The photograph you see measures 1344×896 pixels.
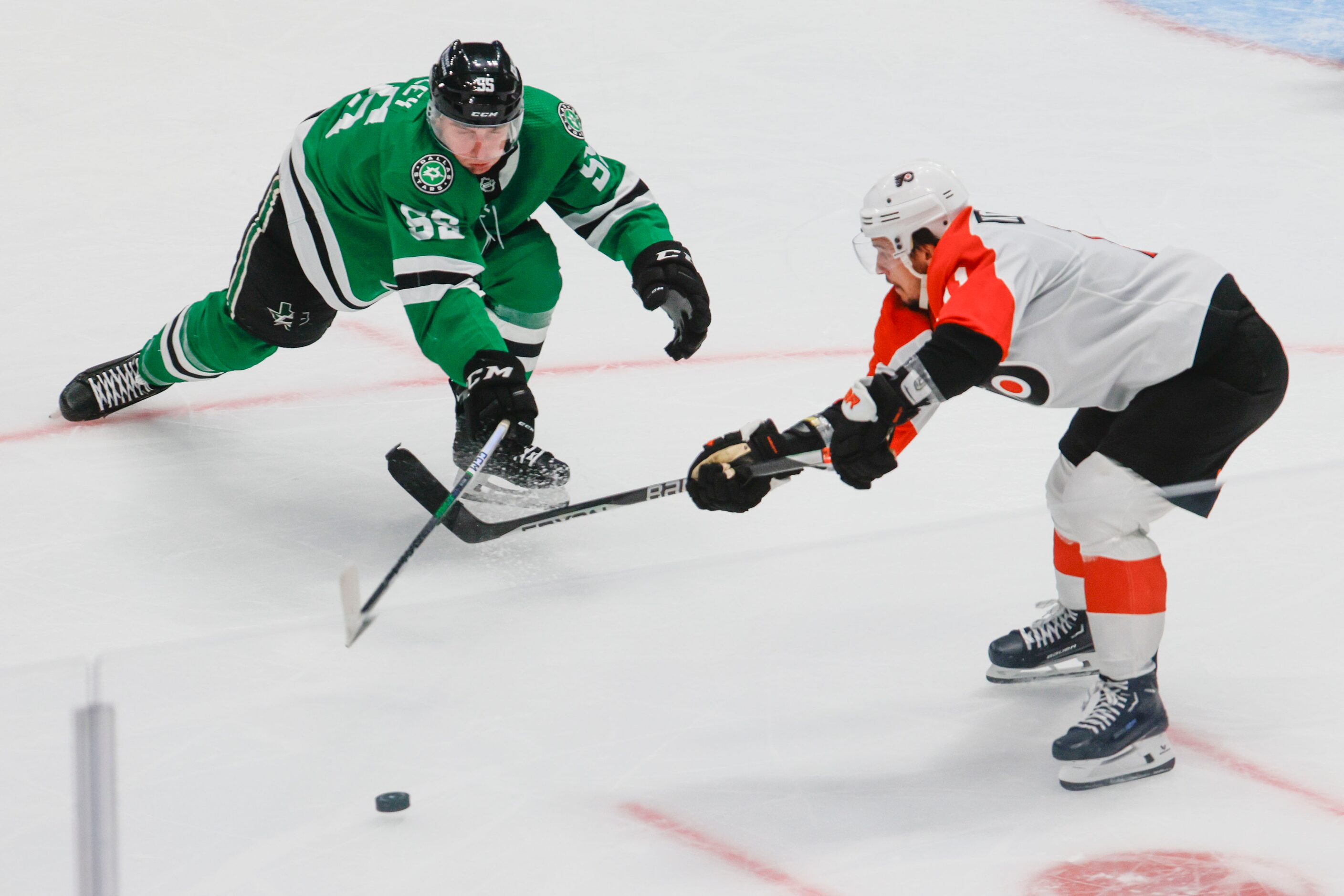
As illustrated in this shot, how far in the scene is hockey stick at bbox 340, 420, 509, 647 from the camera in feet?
5.53

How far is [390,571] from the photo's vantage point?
262 cm

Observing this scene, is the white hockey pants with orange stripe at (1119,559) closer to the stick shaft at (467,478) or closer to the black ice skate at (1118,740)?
the black ice skate at (1118,740)

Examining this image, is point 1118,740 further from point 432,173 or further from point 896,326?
point 432,173

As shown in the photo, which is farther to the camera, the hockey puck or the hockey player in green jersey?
the hockey player in green jersey

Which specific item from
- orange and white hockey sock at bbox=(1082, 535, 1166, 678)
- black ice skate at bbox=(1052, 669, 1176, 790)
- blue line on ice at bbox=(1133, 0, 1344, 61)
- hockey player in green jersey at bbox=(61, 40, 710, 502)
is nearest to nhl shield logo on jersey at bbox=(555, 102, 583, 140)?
hockey player in green jersey at bbox=(61, 40, 710, 502)

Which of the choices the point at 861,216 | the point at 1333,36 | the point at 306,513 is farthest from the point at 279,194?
the point at 1333,36

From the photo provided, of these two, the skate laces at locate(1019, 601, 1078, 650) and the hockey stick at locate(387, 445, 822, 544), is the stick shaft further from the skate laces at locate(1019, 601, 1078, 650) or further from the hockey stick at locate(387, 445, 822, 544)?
the skate laces at locate(1019, 601, 1078, 650)

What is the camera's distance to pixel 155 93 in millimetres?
5883

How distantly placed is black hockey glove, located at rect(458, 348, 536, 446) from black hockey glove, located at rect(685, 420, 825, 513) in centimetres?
46

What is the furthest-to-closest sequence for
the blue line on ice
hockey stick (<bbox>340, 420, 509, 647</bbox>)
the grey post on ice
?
the blue line on ice → hockey stick (<bbox>340, 420, 509, 647</bbox>) → the grey post on ice

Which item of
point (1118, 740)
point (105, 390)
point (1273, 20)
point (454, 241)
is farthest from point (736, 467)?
point (1273, 20)

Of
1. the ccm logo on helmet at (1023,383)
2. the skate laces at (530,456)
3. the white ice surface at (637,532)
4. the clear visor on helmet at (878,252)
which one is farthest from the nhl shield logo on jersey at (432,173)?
the ccm logo on helmet at (1023,383)

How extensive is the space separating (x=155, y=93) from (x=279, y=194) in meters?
3.05

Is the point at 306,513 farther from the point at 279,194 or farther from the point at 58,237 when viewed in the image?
the point at 58,237
